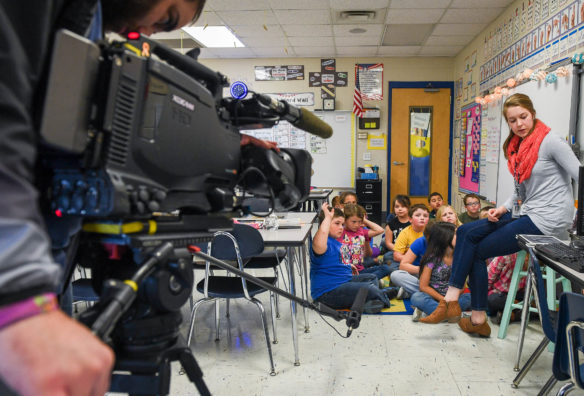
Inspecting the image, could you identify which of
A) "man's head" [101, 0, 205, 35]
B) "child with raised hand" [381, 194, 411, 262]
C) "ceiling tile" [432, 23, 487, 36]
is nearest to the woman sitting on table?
"child with raised hand" [381, 194, 411, 262]

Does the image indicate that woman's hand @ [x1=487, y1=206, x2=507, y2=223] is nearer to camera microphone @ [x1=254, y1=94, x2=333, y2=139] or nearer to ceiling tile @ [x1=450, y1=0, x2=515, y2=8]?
camera microphone @ [x1=254, y1=94, x2=333, y2=139]

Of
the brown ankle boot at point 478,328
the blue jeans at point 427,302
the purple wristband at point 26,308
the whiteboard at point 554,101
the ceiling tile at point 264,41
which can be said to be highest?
the ceiling tile at point 264,41

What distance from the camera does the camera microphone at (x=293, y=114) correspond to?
77cm

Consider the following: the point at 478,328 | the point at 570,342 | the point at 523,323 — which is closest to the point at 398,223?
the point at 478,328

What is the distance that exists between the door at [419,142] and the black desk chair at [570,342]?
6.01 metres

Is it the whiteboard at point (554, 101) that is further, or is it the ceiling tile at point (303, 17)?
the ceiling tile at point (303, 17)

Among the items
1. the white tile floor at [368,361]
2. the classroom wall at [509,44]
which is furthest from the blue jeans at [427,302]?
the classroom wall at [509,44]

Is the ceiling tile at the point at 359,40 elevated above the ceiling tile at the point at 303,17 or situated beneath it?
situated beneath

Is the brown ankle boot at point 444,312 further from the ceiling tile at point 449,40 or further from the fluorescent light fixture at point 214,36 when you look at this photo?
the ceiling tile at point 449,40

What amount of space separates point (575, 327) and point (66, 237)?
1.37 m

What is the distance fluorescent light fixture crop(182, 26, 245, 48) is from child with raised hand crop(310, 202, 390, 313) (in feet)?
11.5

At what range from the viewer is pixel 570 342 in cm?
127

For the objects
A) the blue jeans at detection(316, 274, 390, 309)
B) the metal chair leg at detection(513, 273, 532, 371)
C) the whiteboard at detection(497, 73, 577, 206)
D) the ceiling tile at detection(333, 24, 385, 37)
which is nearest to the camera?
the metal chair leg at detection(513, 273, 532, 371)

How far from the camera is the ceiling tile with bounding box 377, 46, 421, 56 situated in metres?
6.58
